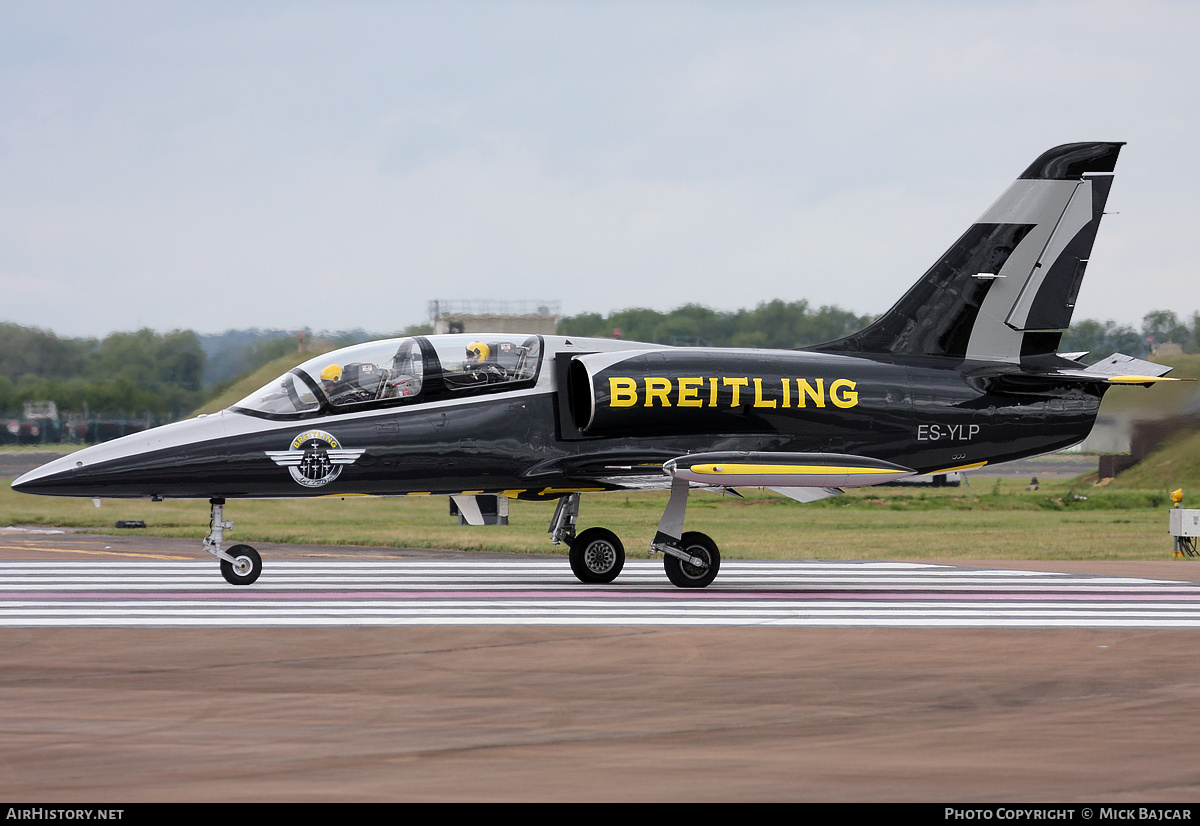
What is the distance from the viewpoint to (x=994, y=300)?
57.2 feet

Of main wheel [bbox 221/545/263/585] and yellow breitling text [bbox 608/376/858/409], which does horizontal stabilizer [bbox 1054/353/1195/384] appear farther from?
main wheel [bbox 221/545/263/585]

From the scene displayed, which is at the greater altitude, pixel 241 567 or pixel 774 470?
pixel 774 470

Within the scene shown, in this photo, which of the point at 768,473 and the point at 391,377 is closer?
the point at 391,377

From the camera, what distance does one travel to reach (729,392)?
1608 cm

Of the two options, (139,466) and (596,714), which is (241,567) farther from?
(596,714)

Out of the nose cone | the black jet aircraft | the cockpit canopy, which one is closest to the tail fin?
the black jet aircraft

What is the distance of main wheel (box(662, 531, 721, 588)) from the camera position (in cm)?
1584

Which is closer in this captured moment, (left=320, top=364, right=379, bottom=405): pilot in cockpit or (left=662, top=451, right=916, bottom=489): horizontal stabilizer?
(left=320, top=364, right=379, bottom=405): pilot in cockpit

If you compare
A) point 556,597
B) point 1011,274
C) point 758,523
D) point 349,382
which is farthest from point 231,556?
point 758,523

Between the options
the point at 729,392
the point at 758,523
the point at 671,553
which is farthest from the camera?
the point at 758,523

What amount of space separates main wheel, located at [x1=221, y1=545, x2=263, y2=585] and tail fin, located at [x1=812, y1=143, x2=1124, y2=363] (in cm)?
775

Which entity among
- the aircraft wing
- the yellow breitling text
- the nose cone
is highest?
the yellow breitling text

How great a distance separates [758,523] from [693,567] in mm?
17515

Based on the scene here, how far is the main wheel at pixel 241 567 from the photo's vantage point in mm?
15016
